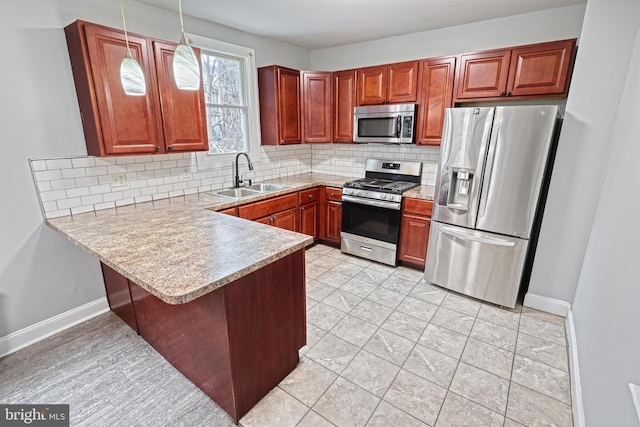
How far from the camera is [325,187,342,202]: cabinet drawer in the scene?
11.9ft

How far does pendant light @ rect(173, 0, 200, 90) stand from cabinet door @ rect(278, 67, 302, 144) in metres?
2.06

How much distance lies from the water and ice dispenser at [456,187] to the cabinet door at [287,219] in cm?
156

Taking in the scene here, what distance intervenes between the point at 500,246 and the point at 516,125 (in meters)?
0.96

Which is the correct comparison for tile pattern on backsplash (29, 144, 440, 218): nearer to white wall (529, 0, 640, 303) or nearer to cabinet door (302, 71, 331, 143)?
cabinet door (302, 71, 331, 143)

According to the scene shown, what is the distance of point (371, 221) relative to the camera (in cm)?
338

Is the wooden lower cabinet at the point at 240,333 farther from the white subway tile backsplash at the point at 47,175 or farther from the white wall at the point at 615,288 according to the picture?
the white wall at the point at 615,288

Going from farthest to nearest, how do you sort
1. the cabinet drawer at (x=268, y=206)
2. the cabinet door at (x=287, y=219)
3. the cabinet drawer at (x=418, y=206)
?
the cabinet door at (x=287, y=219), the cabinet drawer at (x=418, y=206), the cabinet drawer at (x=268, y=206)

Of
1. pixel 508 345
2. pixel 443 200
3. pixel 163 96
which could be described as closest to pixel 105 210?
pixel 163 96

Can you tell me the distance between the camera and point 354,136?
11.7 feet

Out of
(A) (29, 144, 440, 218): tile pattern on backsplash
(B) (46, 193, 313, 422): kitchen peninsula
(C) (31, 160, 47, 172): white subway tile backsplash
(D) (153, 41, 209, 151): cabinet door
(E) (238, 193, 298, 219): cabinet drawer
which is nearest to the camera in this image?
(B) (46, 193, 313, 422): kitchen peninsula

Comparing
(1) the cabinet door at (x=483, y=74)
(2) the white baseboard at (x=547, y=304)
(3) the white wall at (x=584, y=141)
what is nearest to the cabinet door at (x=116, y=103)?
(1) the cabinet door at (x=483, y=74)

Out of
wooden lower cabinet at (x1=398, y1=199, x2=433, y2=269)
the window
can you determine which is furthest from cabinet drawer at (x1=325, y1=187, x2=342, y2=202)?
the window

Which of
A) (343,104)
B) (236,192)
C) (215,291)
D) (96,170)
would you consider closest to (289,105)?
(343,104)

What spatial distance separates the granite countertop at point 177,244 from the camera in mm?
1252
